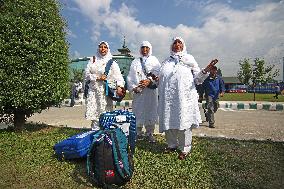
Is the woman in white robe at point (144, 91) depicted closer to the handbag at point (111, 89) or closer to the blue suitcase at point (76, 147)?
the handbag at point (111, 89)

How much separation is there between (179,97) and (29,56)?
3.50 metres

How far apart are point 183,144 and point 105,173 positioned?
1.87 metres

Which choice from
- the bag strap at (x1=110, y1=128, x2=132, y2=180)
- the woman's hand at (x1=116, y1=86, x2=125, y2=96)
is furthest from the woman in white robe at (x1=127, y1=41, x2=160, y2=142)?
the bag strap at (x1=110, y1=128, x2=132, y2=180)

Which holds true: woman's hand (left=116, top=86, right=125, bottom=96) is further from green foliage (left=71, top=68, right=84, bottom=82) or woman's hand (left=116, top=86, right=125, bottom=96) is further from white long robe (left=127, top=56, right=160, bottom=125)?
green foliage (left=71, top=68, right=84, bottom=82)

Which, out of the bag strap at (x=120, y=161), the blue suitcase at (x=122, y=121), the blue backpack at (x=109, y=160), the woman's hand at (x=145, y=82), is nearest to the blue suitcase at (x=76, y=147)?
the blue suitcase at (x=122, y=121)

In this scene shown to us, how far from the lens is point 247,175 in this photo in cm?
485

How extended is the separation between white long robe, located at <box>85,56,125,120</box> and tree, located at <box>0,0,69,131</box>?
1.13 meters

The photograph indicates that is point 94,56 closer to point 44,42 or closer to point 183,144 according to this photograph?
point 44,42

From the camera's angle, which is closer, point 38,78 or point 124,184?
point 124,184

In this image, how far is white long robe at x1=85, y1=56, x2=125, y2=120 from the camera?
22.4 ft

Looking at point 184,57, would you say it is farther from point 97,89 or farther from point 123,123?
point 97,89

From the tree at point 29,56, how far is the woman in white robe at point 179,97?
2.86 m

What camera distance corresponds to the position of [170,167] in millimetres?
5160

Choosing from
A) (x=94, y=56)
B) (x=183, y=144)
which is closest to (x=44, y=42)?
(x=94, y=56)
